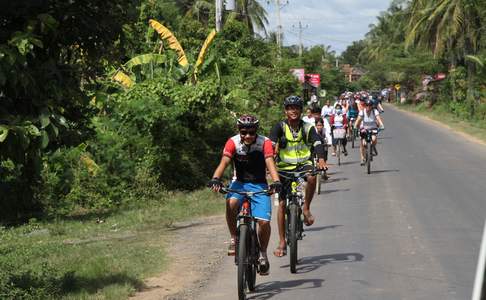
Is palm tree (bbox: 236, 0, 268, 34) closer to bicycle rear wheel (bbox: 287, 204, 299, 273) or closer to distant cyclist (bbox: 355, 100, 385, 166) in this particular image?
distant cyclist (bbox: 355, 100, 385, 166)

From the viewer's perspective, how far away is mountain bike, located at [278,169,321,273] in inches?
354

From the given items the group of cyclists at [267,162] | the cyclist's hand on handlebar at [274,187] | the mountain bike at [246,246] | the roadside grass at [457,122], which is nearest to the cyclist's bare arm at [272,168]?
the group of cyclists at [267,162]

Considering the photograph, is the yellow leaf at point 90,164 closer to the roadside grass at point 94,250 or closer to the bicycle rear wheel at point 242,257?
the roadside grass at point 94,250

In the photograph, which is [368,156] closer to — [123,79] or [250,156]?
[123,79]

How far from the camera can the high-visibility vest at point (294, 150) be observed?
967 cm

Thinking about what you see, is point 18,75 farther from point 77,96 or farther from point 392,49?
point 392,49

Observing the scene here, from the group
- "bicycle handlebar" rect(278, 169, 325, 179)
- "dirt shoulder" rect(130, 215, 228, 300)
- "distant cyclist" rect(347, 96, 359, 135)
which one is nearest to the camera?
"dirt shoulder" rect(130, 215, 228, 300)

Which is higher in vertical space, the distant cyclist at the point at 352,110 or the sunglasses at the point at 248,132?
the sunglasses at the point at 248,132

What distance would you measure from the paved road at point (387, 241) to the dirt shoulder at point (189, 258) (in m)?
0.26

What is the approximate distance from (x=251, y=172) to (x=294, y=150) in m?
1.54

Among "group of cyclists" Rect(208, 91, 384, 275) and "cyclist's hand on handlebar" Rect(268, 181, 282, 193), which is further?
"group of cyclists" Rect(208, 91, 384, 275)

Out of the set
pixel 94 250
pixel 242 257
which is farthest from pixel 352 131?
pixel 242 257

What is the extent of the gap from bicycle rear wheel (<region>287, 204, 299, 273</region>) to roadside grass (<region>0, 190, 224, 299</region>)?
181 centimetres

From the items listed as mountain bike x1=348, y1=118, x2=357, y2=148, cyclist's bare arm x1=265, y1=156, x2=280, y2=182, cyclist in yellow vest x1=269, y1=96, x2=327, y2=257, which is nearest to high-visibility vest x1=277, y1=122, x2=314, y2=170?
cyclist in yellow vest x1=269, y1=96, x2=327, y2=257
